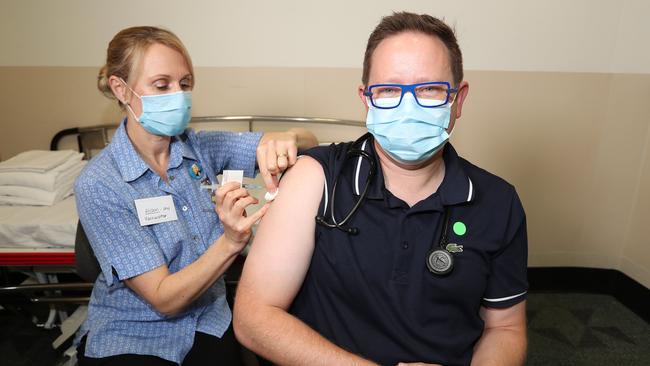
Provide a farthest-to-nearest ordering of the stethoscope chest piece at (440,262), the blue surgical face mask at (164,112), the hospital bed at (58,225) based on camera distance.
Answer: the hospital bed at (58,225) < the blue surgical face mask at (164,112) < the stethoscope chest piece at (440,262)

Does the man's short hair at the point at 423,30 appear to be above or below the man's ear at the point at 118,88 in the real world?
above

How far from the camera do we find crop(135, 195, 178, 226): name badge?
1237mm

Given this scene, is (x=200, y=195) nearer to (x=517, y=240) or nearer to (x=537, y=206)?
(x=517, y=240)

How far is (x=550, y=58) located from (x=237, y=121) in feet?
6.20

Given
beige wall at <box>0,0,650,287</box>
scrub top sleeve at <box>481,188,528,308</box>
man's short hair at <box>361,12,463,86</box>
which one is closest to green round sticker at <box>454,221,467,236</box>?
scrub top sleeve at <box>481,188,528,308</box>

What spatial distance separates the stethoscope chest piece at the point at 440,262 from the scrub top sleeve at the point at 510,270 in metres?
0.17

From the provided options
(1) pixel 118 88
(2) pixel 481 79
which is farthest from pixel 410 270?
(2) pixel 481 79

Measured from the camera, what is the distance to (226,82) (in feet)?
8.14

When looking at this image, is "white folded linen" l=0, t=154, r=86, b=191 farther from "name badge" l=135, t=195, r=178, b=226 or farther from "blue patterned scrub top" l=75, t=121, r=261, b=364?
"name badge" l=135, t=195, r=178, b=226

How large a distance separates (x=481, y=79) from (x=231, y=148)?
5.25 ft

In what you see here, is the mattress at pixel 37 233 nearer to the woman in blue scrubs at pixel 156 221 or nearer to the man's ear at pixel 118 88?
the woman in blue scrubs at pixel 156 221

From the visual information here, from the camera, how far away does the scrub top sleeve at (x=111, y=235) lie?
1.16 meters

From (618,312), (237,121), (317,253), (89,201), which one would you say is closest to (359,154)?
(317,253)

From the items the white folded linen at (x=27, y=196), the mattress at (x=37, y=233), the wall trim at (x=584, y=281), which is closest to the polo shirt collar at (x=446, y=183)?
the mattress at (x=37, y=233)
